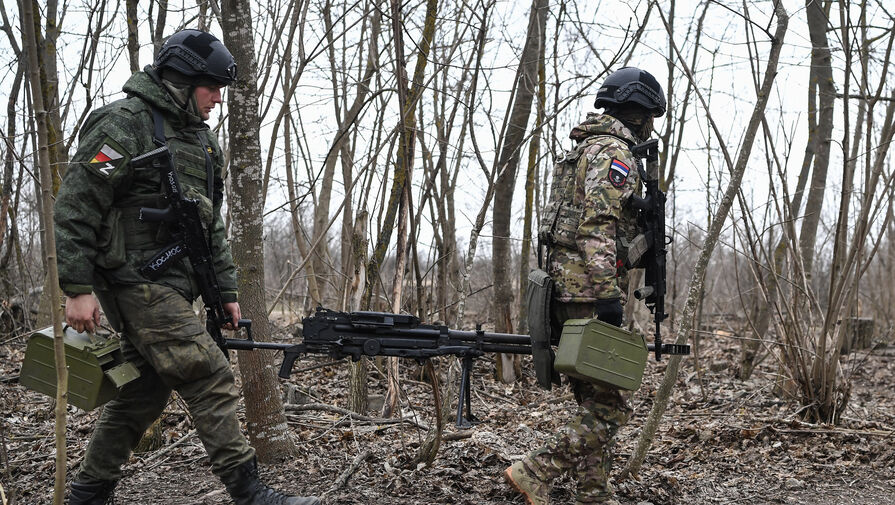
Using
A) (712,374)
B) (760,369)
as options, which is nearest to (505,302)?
(712,374)

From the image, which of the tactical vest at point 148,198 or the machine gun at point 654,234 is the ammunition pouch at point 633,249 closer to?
the machine gun at point 654,234

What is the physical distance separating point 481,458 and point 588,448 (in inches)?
36.2

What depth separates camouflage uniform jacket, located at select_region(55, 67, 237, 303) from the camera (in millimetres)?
2479

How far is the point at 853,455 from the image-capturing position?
4.20 m

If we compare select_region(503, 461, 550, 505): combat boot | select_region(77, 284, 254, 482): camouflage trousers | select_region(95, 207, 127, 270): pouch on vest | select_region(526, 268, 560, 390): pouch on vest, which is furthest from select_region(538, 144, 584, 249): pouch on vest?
select_region(95, 207, 127, 270): pouch on vest

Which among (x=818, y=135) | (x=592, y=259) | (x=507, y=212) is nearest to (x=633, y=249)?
(x=592, y=259)

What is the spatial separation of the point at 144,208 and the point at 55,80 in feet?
9.77

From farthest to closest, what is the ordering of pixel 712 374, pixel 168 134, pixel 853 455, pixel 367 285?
pixel 712 374 < pixel 367 285 < pixel 853 455 < pixel 168 134

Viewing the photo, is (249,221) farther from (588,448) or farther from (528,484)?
(588,448)

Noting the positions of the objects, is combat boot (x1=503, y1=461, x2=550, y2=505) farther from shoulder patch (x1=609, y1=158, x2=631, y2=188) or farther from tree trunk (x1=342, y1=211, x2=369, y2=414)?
tree trunk (x1=342, y1=211, x2=369, y2=414)

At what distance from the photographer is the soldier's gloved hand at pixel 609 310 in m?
3.08

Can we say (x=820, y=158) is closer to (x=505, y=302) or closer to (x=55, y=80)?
(x=505, y=302)

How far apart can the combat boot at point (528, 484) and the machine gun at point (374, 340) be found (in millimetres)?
309

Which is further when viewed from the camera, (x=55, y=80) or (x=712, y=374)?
(x=712, y=374)
